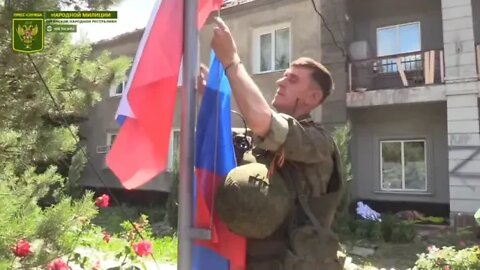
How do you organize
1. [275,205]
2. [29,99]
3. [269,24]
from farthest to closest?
[269,24] < [29,99] < [275,205]

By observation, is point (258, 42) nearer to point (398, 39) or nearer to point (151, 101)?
point (398, 39)

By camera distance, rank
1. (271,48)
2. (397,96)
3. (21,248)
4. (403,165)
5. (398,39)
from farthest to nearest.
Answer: (271,48) < (398,39) < (403,165) < (397,96) < (21,248)

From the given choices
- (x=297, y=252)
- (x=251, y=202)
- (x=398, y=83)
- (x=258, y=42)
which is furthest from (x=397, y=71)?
(x=251, y=202)

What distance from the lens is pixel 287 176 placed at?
176cm

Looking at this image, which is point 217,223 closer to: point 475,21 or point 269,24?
point 475,21

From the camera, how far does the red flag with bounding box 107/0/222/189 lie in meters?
1.51

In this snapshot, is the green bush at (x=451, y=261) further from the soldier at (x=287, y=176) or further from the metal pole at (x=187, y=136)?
the metal pole at (x=187, y=136)

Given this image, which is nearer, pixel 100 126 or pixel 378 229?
pixel 378 229

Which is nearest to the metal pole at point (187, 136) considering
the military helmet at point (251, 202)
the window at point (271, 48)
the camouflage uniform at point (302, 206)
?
the military helmet at point (251, 202)

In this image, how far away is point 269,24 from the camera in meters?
11.8

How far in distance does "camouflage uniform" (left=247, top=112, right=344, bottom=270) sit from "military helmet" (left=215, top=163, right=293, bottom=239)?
0.08m

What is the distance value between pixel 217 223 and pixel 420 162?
9.70 meters

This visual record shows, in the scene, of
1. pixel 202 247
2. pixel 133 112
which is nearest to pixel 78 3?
pixel 133 112

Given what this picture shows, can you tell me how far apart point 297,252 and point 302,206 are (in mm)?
166
